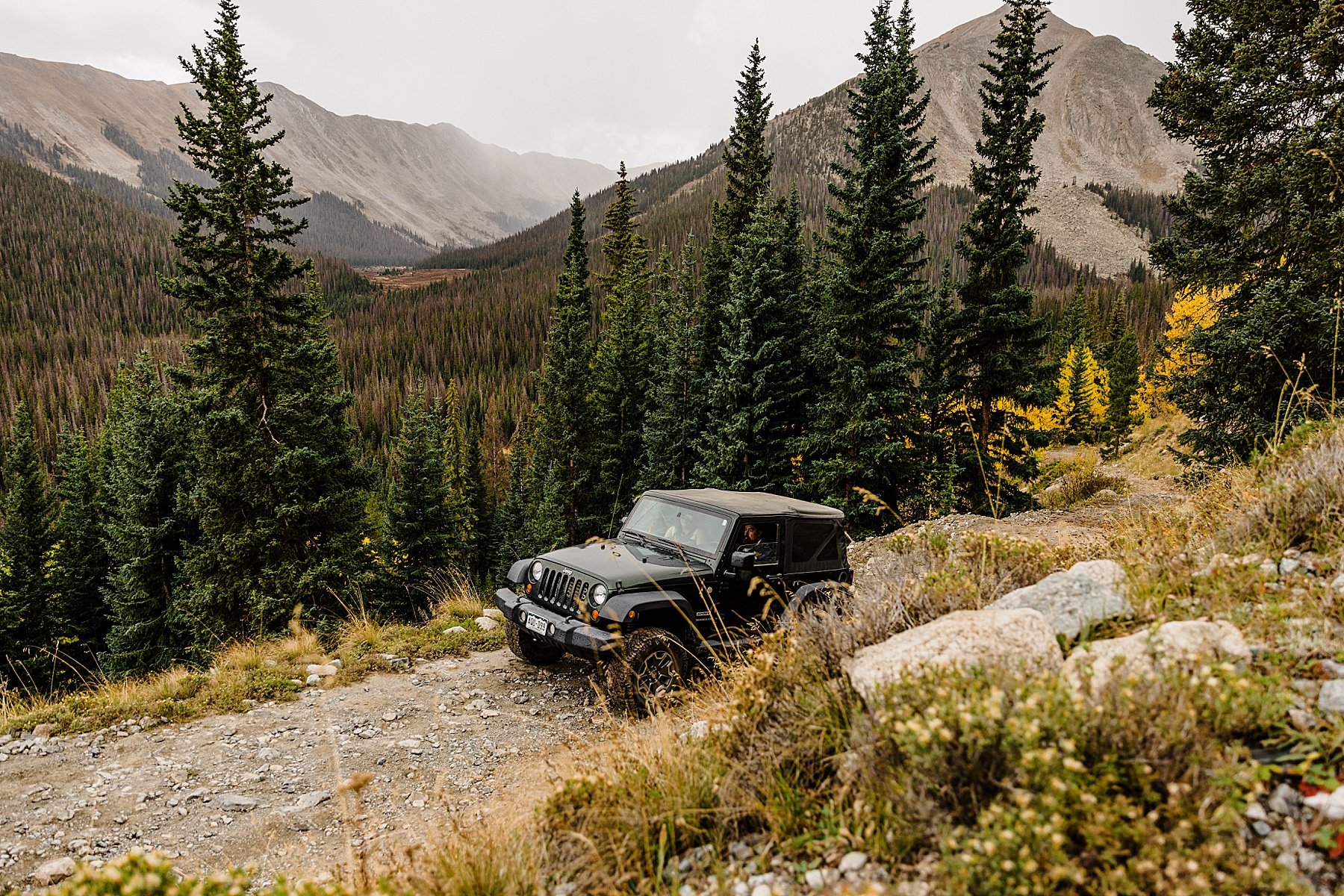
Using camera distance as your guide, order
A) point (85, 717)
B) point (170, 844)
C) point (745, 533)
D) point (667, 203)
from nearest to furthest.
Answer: point (170, 844) < point (85, 717) < point (745, 533) < point (667, 203)

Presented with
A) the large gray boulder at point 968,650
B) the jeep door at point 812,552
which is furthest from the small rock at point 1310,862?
the jeep door at point 812,552

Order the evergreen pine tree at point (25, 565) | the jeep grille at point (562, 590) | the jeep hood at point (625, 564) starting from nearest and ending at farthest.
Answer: the jeep hood at point (625, 564)
the jeep grille at point (562, 590)
the evergreen pine tree at point (25, 565)

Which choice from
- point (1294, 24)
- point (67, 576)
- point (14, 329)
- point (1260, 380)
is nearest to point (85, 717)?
point (1260, 380)

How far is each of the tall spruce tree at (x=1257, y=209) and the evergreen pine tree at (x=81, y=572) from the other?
40951 mm

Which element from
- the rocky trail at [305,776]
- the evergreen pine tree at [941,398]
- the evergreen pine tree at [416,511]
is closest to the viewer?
the rocky trail at [305,776]

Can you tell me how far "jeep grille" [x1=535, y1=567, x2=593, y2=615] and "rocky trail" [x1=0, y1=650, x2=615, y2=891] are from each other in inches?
46.2

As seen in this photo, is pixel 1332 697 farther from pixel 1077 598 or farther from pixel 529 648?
pixel 529 648

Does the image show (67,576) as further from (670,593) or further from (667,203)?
(667,203)

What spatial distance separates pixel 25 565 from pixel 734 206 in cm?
3735

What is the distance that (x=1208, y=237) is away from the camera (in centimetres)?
1241

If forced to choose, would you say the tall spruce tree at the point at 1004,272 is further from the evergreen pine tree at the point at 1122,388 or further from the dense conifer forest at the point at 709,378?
the evergreen pine tree at the point at 1122,388

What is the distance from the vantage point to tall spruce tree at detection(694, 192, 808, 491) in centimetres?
2016

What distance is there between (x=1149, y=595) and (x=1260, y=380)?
11.2 meters

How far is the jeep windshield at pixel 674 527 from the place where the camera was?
24.6 feet
